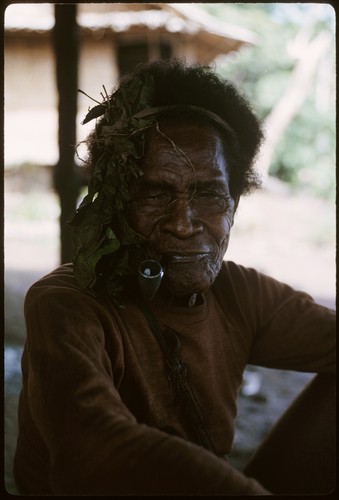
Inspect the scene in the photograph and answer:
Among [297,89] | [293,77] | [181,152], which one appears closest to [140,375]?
[181,152]

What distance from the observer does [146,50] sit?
35.7 ft

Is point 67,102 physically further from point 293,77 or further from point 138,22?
point 293,77

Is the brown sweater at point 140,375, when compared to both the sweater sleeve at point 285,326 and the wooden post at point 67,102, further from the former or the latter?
the wooden post at point 67,102

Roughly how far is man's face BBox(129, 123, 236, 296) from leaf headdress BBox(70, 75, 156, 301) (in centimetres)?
5

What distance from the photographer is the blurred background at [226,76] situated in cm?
373

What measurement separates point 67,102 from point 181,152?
2.08 meters

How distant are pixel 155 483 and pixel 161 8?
8.57 m

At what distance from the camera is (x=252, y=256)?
33.4ft

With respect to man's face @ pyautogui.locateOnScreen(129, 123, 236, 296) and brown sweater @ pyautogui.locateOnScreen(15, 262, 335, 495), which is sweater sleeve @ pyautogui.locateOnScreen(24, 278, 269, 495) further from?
man's face @ pyautogui.locateOnScreen(129, 123, 236, 296)

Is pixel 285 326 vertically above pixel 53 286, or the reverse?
pixel 53 286

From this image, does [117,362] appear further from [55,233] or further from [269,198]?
[269,198]

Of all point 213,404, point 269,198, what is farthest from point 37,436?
point 269,198

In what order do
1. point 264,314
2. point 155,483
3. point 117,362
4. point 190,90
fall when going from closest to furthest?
point 155,483 < point 117,362 < point 190,90 < point 264,314

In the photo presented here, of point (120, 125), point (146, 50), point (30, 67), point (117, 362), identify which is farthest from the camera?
point (30, 67)
